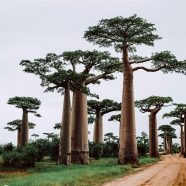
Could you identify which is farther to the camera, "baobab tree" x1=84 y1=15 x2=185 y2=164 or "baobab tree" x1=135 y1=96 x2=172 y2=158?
"baobab tree" x1=135 y1=96 x2=172 y2=158

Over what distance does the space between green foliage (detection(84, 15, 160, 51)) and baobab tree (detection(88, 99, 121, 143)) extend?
1485 centimetres

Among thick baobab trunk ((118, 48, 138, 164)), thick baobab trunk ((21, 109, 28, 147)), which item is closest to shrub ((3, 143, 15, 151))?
thick baobab trunk ((21, 109, 28, 147))

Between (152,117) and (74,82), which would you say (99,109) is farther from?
(74,82)

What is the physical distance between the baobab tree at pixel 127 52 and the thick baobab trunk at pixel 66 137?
3.24 m

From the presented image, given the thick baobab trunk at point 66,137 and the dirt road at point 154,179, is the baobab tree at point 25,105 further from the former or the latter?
the dirt road at point 154,179

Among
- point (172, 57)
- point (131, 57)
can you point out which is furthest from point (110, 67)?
point (172, 57)

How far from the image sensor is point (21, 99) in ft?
118

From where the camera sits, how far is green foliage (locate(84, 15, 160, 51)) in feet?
73.7

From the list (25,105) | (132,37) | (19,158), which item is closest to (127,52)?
(132,37)

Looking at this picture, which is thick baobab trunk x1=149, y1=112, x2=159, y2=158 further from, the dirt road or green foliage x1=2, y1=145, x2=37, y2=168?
the dirt road

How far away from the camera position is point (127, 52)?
81.2 feet

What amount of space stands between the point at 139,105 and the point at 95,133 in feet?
18.5

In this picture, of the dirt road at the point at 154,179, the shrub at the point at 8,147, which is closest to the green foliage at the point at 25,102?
the shrub at the point at 8,147

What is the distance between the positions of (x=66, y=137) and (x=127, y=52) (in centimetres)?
661
